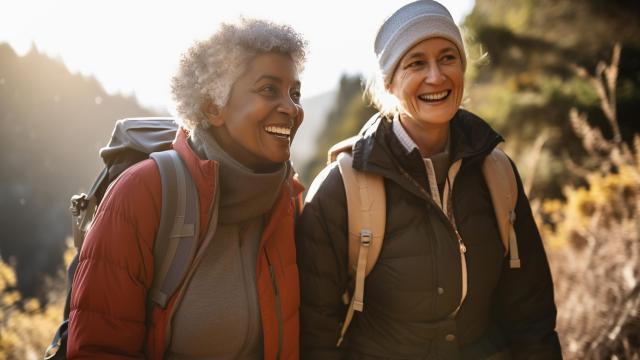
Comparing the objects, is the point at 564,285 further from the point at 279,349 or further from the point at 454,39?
the point at 279,349

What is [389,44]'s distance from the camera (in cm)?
212

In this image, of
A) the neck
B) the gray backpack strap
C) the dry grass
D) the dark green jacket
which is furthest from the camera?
the dry grass

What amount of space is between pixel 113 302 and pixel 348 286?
38.8 inches

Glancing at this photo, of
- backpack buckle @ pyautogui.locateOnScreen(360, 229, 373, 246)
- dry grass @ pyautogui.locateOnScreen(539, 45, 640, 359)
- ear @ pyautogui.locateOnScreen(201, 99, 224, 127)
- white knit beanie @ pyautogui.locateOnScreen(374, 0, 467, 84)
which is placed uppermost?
white knit beanie @ pyautogui.locateOnScreen(374, 0, 467, 84)

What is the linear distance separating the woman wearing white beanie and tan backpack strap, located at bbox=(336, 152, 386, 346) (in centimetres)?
3

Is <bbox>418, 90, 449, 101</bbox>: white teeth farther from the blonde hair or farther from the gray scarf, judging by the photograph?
the gray scarf

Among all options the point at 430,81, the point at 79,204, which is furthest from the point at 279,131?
the point at 79,204

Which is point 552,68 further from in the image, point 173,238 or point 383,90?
point 173,238

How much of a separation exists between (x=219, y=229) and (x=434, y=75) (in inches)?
45.3

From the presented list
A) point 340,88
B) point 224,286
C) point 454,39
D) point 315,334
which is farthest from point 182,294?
point 340,88

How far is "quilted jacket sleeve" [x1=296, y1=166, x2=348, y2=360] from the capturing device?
1953 mm

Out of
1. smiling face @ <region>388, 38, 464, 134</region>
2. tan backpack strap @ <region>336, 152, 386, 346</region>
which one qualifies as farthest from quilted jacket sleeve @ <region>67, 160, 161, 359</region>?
smiling face @ <region>388, 38, 464, 134</region>

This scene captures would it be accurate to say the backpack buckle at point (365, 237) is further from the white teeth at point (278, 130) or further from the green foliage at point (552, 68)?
the green foliage at point (552, 68)

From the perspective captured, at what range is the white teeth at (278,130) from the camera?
1918 millimetres
